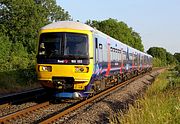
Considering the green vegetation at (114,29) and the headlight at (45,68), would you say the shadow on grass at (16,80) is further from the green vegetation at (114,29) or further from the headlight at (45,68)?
the green vegetation at (114,29)

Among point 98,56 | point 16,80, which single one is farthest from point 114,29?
point 98,56

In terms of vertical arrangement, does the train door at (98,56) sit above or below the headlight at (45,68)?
above

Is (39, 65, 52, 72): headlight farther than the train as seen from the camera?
Yes

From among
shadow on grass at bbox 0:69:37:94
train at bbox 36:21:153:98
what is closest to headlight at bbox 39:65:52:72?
train at bbox 36:21:153:98

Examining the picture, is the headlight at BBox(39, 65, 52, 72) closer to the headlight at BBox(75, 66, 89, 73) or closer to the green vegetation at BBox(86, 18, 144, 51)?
the headlight at BBox(75, 66, 89, 73)

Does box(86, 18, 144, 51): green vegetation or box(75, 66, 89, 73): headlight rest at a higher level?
box(86, 18, 144, 51): green vegetation

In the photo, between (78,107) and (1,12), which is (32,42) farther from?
(78,107)

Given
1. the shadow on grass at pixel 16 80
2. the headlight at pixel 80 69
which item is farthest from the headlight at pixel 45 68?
the shadow on grass at pixel 16 80

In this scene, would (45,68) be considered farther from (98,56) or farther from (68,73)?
(98,56)

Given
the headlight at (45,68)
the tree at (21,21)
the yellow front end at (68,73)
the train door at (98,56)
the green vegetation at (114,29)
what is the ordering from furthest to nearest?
the green vegetation at (114,29)
the tree at (21,21)
the train door at (98,56)
the headlight at (45,68)
the yellow front end at (68,73)

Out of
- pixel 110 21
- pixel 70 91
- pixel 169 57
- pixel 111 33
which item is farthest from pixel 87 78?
pixel 169 57

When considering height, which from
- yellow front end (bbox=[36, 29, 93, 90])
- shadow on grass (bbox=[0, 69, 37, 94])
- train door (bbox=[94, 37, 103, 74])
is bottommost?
shadow on grass (bbox=[0, 69, 37, 94])

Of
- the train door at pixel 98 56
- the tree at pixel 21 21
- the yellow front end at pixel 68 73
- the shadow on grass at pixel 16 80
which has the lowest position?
the shadow on grass at pixel 16 80

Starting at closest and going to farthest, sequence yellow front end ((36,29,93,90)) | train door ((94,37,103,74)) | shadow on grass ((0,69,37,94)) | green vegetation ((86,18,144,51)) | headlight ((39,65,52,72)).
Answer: yellow front end ((36,29,93,90)) → headlight ((39,65,52,72)) → train door ((94,37,103,74)) → shadow on grass ((0,69,37,94)) → green vegetation ((86,18,144,51))
